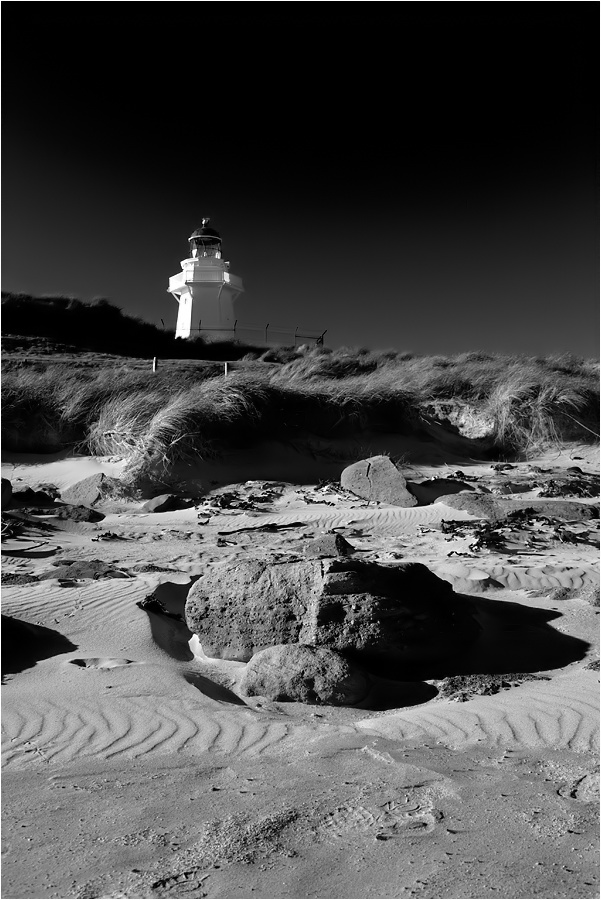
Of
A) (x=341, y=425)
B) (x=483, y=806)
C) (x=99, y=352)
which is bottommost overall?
(x=483, y=806)

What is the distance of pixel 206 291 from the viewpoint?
36.8 m

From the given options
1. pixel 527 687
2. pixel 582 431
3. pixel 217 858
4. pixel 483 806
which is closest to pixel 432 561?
pixel 527 687

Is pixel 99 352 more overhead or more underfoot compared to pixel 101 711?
more overhead

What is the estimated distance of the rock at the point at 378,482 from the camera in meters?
9.76

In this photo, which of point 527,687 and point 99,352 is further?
point 99,352

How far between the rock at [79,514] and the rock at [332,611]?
4.76 metres

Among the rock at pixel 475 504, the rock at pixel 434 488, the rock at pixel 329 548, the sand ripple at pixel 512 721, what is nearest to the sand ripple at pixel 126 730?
the sand ripple at pixel 512 721

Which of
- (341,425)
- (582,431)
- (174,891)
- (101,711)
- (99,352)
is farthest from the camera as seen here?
(99,352)

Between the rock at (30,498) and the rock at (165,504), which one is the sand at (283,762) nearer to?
the rock at (165,504)

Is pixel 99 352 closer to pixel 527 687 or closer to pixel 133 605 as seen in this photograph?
pixel 133 605

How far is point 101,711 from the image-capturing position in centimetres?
371

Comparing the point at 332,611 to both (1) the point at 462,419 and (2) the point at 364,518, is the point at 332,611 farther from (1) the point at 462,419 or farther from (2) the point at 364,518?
(1) the point at 462,419

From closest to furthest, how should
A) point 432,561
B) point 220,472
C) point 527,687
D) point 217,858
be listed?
point 217,858 → point 527,687 → point 432,561 → point 220,472

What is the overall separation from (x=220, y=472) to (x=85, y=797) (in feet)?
28.4
